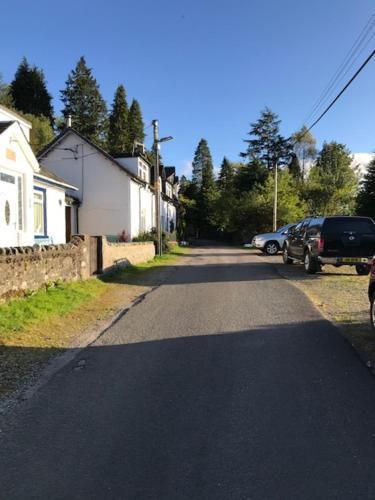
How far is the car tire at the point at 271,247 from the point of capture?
2780cm

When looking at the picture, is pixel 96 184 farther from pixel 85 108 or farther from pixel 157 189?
pixel 85 108

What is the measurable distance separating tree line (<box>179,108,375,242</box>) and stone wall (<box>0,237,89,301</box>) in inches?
956

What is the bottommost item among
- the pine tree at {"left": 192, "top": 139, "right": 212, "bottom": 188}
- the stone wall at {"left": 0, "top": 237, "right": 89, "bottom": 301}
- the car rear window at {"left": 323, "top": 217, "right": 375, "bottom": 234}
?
the stone wall at {"left": 0, "top": 237, "right": 89, "bottom": 301}

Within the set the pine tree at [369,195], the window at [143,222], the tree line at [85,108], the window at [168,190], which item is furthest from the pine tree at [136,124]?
the window at [143,222]

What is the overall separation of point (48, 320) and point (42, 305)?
2.28 feet

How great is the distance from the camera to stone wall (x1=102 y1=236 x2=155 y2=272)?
15.5 metres

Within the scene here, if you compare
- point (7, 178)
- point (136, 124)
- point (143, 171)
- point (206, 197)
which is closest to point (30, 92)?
point (136, 124)

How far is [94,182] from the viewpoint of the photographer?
3031 cm

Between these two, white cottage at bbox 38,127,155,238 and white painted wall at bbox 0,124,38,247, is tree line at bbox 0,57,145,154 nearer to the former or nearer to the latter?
white cottage at bbox 38,127,155,238

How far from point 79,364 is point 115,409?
5.54 feet

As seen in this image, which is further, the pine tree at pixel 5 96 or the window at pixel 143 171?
the pine tree at pixel 5 96

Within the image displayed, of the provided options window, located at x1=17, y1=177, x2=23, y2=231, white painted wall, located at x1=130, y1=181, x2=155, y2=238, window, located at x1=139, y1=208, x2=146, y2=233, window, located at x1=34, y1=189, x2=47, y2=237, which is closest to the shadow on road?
window, located at x1=17, y1=177, x2=23, y2=231

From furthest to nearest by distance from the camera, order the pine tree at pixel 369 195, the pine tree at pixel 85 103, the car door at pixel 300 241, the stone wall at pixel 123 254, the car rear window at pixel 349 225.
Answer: the pine tree at pixel 85 103 < the pine tree at pixel 369 195 < the car door at pixel 300 241 < the stone wall at pixel 123 254 < the car rear window at pixel 349 225

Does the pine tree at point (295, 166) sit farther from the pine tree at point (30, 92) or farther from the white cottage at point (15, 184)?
the white cottage at point (15, 184)
